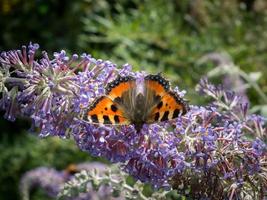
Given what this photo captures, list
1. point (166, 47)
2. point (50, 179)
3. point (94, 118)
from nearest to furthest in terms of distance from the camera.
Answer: point (94, 118) < point (50, 179) < point (166, 47)

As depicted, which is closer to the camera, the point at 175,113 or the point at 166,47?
the point at 175,113

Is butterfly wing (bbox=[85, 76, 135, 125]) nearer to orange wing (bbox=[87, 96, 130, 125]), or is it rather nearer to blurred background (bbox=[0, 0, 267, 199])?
orange wing (bbox=[87, 96, 130, 125])

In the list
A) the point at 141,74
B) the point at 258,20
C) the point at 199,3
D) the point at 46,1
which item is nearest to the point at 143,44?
the point at 199,3

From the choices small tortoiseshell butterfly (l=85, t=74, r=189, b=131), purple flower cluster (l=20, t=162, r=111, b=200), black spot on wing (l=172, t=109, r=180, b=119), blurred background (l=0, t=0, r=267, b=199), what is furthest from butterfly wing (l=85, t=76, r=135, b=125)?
blurred background (l=0, t=0, r=267, b=199)

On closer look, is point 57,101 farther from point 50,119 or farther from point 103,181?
point 103,181

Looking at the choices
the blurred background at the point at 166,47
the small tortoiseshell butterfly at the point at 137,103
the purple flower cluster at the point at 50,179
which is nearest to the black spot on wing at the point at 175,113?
the small tortoiseshell butterfly at the point at 137,103

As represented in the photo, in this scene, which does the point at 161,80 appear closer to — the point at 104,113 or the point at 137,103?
the point at 137,103

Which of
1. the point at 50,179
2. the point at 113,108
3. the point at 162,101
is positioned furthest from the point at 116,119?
the point at 50,179

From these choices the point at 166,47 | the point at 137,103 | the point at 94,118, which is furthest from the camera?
the point at 166,47
